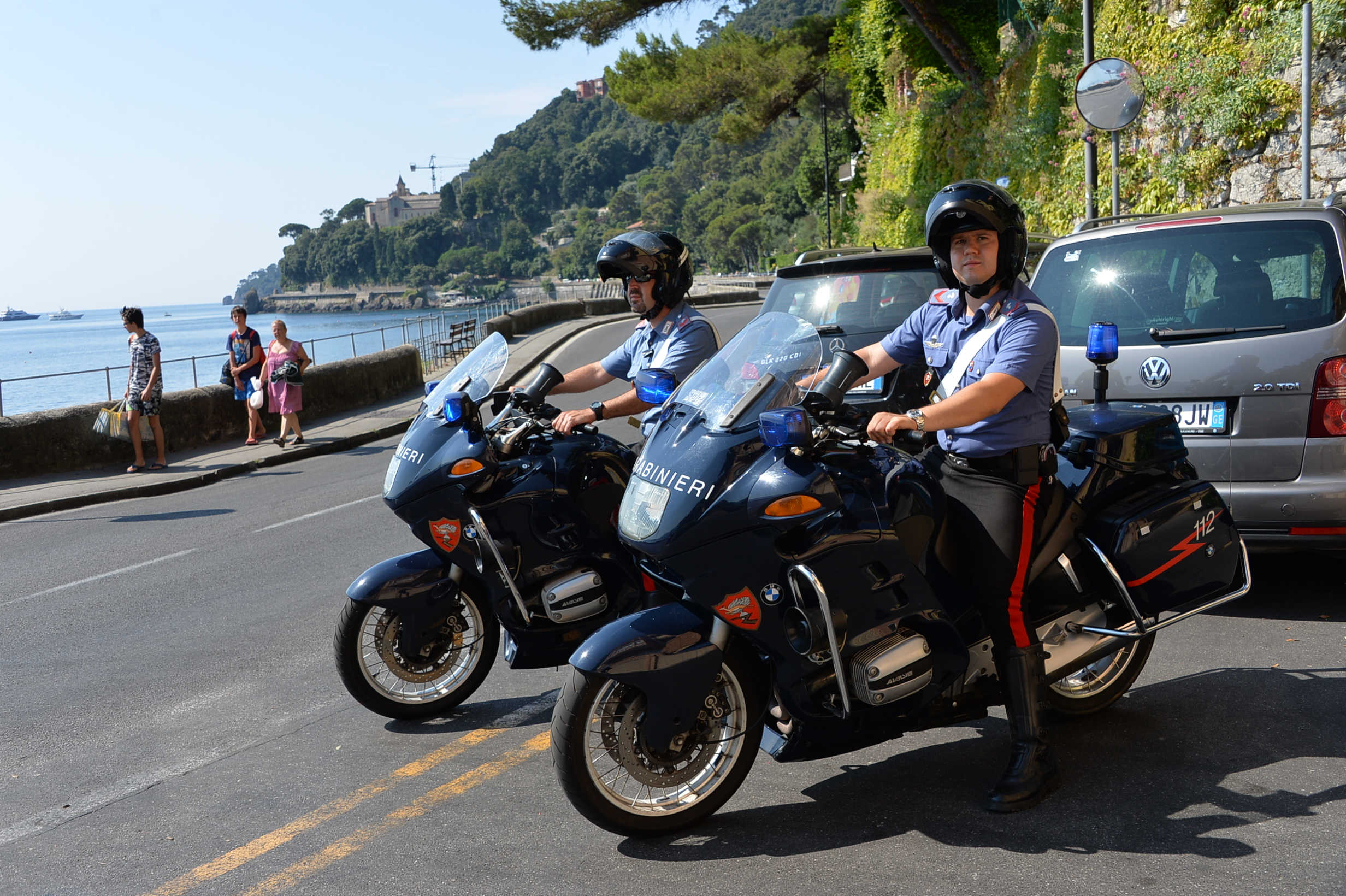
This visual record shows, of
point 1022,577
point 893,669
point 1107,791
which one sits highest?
point 1022,577

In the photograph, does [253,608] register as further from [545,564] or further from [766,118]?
[766,118]

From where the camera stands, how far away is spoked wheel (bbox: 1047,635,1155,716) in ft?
14.5

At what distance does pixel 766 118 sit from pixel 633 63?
4.46 m

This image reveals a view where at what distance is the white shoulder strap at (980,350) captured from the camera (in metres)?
3.73

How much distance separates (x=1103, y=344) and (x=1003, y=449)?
0.92 meters

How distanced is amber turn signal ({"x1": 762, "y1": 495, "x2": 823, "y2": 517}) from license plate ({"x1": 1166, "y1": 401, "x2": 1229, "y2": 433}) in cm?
298

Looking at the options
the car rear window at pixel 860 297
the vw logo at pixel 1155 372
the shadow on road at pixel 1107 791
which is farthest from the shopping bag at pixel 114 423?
the vw logo at pixel 1155 372

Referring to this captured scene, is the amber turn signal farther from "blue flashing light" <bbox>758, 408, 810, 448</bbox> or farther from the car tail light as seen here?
the car tail light

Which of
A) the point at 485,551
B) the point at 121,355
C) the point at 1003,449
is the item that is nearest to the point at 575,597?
the point at 485,551

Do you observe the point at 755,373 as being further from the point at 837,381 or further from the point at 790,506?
the point at 790,506

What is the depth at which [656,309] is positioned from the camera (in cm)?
495

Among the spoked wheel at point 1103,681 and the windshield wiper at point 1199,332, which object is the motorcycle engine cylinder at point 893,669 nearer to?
the spoked wheel at point 1103,681

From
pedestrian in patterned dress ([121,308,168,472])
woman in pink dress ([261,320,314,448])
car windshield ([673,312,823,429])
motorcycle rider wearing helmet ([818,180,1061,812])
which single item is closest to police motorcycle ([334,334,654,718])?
car windshield ([673,312,823,429])

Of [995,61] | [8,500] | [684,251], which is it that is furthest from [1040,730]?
[995,61]
